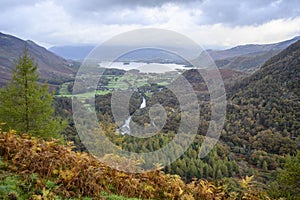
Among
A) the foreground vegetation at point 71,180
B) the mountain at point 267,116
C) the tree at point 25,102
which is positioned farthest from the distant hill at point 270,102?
the foreground vegetation at point 71,180

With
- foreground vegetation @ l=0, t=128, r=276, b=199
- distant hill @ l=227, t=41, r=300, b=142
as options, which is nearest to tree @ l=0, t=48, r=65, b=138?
foreground vegetation @ l=0, t=128, r=276, b=199

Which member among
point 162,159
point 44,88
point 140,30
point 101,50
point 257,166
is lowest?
point 257,166

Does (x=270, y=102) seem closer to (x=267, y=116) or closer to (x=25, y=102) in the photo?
(x=267, y=116)

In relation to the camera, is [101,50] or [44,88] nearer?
[101,50]

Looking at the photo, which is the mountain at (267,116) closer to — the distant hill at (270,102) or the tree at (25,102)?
the distant hill at (270,102)

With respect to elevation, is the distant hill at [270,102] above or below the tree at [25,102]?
below

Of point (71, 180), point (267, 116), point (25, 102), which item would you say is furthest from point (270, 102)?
point (71, 180)

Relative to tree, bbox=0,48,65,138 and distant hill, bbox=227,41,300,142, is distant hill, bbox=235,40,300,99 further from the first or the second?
tree, bbox=0,48,65,138

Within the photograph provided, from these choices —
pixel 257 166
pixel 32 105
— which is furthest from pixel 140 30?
pixel 257 166

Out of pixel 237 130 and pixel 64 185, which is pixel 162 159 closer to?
pixel 64 185
